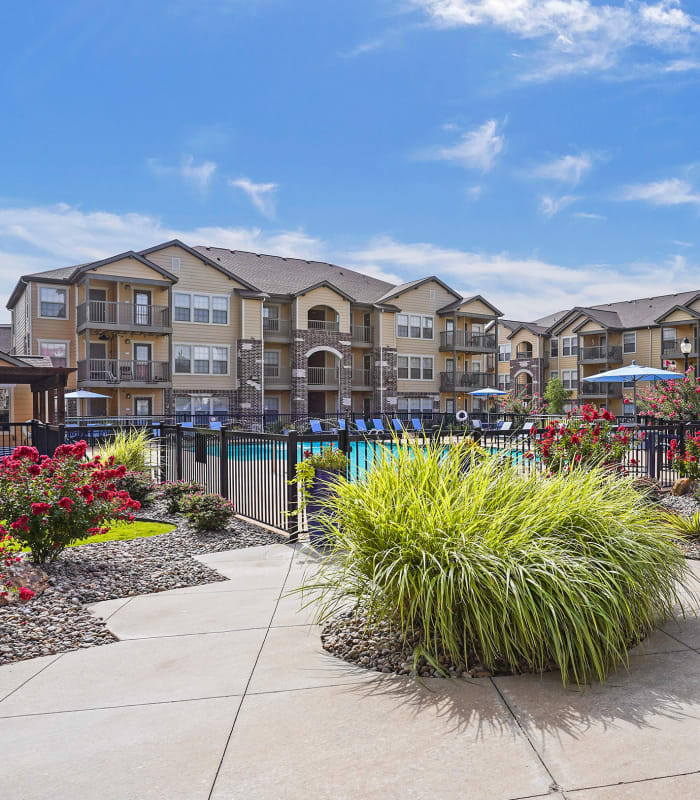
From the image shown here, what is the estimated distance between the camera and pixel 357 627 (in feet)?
12.7

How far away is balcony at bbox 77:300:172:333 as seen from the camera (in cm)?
2670

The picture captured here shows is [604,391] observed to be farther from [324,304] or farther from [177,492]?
[177,492]

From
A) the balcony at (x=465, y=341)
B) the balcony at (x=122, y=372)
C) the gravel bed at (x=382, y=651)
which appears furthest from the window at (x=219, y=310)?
the gravel bed at (x=382, y=651)

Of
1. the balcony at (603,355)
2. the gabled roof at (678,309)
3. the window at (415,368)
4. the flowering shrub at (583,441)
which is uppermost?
the gabled roof at (678,309)

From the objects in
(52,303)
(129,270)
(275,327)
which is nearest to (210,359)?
(275,327)

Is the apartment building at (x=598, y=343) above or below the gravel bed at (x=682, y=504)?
above

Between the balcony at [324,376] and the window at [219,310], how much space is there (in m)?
5.62

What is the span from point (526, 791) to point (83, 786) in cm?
167

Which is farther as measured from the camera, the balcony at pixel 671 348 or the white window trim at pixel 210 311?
the balcony at pixel 671 348

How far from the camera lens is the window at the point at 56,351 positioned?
28.0 metres

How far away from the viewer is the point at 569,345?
46.0m

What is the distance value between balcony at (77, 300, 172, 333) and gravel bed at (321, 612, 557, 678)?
25.6m

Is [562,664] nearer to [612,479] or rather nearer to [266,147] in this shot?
[612,479]

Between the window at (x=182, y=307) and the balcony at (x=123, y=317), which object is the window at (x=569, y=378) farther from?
the balcony at (x=123, y=317)
